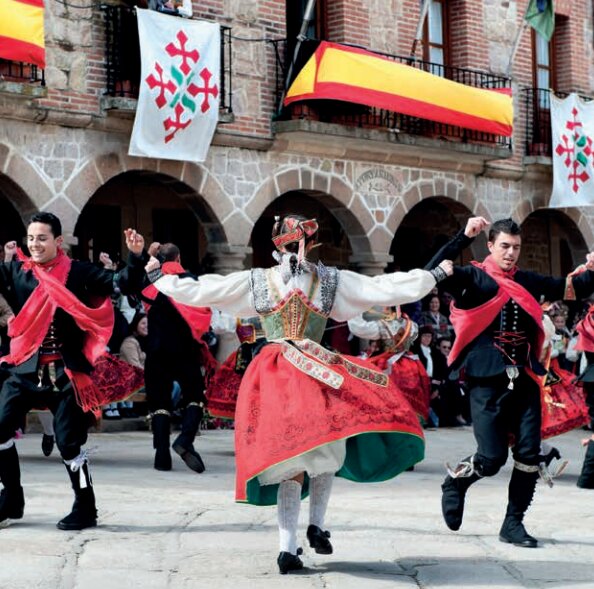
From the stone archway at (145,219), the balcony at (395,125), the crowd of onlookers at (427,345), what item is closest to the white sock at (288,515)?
the crowd of onlookers at (427,345)

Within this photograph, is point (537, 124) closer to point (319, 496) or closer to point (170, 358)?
point (170, 358)

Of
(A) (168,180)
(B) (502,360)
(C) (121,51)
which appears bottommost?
(B) (502,360)

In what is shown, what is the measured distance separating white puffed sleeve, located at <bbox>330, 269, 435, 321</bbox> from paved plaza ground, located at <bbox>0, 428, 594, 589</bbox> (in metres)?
1.24

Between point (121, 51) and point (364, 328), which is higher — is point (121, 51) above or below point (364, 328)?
above

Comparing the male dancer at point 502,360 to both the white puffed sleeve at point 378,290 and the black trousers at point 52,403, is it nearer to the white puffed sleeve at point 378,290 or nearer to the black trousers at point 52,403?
the white puffed sleeve at point 378,290

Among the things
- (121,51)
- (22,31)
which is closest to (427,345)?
(121,51)

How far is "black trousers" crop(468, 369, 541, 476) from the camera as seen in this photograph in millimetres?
7328

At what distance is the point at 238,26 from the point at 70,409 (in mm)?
9998

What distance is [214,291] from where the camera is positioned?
6703 millimetres

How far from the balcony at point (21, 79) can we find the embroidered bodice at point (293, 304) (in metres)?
7.75

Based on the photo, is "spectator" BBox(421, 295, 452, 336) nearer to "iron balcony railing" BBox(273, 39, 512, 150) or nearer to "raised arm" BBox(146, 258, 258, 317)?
"iron balcony railing" BBox(273, 39, 512, 150)

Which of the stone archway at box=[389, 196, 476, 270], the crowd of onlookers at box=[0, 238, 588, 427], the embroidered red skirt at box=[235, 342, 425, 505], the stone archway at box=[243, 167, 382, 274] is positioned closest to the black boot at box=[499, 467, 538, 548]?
the embroidered red skirt at box=[235, 342, 425, 505]

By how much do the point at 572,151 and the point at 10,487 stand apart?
14188mm

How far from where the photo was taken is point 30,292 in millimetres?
7586
